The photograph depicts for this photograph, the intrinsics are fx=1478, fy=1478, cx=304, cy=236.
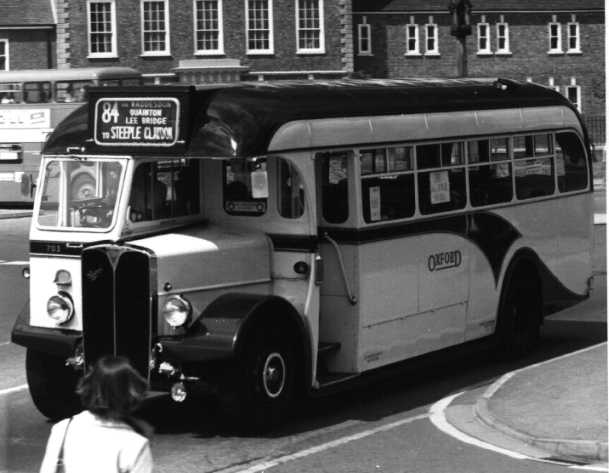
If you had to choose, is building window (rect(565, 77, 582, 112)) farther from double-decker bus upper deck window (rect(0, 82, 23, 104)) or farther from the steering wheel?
the steering wheel

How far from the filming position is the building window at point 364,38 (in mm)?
76875

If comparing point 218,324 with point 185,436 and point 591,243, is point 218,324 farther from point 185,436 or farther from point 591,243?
point 591,243

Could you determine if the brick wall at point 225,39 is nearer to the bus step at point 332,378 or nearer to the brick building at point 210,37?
the brick building at point 210,37

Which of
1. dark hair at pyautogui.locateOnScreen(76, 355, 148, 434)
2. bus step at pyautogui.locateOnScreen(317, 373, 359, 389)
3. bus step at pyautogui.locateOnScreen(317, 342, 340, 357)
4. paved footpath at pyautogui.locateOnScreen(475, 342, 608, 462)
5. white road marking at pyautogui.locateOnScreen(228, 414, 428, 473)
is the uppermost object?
dark hair at pyautogui.locateOnScreen(76, 355, 148, 434)

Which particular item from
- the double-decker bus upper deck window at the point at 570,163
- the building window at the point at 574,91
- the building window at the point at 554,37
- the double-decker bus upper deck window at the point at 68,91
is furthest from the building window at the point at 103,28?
the double-decker bus upper deck window at the point at 570,163

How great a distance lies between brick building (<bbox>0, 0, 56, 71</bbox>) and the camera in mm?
67250

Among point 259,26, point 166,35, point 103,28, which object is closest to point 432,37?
point 259,26

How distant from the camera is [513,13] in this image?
81.8 meters

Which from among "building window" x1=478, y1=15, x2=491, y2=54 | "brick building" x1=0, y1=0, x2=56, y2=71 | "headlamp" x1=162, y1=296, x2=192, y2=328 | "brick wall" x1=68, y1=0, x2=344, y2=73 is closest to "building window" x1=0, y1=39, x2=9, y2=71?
"brick building" x1=0, y1=0, x2=56, y2=71

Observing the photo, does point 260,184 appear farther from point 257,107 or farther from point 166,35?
point 166,35

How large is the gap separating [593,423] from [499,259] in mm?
3744

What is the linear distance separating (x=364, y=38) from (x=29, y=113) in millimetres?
34772

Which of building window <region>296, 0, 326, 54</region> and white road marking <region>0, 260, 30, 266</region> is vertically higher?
building window <region>296, 0, 326, 54</region>

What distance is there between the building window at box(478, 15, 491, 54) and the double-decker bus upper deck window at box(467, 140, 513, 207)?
219 ft
